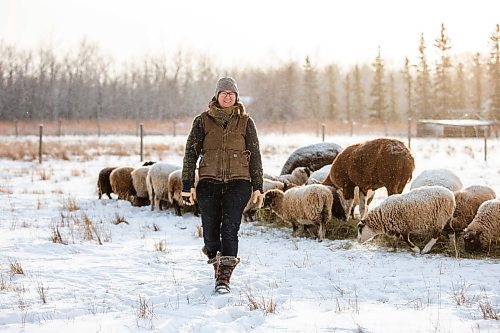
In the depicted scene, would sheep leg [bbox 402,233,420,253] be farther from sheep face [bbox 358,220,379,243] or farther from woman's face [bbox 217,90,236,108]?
woman's face [bbox 217,90,236,108]

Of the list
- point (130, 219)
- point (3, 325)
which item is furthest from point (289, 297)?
point (130, 219)

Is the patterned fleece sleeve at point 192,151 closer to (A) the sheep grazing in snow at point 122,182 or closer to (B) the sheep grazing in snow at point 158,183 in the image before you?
(B) the sheep grazing in snow at point 158,183

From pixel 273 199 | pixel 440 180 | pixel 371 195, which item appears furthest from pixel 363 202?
pixel 273 199

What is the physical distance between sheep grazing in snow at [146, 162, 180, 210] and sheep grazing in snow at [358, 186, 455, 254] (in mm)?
5651

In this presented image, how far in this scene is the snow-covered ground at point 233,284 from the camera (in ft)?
14.7

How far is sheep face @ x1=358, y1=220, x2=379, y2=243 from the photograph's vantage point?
784 centimetres

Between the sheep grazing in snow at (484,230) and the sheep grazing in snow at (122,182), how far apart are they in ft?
27.8

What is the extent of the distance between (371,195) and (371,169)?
1.02 metres

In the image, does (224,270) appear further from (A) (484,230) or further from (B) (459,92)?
(B) (459,92)

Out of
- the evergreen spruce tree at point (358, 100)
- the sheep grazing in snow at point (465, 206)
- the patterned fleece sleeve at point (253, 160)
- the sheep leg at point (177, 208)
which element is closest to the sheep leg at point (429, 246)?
the sheep grazing in snow at point (465, 206)

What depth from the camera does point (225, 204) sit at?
219 inches

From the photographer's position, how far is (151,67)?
265 ft

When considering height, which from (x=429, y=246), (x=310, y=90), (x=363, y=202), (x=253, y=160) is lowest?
(x=429, y=246)

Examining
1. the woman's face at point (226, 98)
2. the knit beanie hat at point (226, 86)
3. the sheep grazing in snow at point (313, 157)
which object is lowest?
the sheep grazing in snow at point (313, 157)
